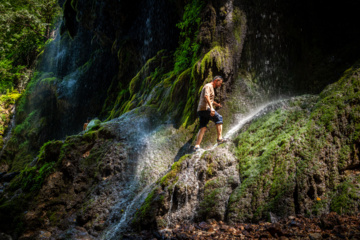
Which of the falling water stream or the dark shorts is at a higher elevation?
the dark shorts

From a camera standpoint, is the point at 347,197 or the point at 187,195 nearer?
the point at 347,197

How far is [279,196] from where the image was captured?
4.03 metres

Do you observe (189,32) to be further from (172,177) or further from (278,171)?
(278,171)

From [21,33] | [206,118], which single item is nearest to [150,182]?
[206,118]

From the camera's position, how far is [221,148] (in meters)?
5.63

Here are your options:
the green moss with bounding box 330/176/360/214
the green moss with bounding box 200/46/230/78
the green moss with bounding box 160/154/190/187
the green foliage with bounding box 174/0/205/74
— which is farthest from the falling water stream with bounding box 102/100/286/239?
the green foliage with bounding box 174/0/205/74

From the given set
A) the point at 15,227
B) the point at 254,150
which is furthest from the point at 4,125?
the point at 254,150

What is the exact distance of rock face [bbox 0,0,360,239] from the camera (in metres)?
4.18

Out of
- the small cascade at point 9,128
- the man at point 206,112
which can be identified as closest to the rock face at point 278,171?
the man at point 206,112

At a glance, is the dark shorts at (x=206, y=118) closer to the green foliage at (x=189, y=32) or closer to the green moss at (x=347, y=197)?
the green moss at (x=347, y=197)

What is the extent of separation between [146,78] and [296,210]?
10.6 m

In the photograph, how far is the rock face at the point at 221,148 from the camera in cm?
418

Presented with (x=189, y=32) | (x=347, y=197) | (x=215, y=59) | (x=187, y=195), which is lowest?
(x=187, y=195)

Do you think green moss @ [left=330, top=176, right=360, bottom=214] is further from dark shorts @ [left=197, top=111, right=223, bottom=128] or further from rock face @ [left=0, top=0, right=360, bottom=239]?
dark shorts @ [left=197, top=111, right=223, bottom=128]
